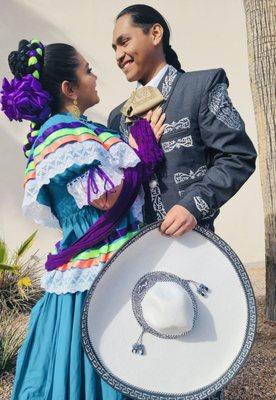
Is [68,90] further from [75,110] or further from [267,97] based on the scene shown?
[267,97]

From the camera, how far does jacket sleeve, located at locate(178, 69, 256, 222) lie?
5.90 ft

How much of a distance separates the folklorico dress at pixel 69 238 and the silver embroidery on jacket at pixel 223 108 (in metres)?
0.34

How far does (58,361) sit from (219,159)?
2.91 feet

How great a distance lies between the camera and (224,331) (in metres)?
1.69

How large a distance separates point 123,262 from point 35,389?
1.77 feet

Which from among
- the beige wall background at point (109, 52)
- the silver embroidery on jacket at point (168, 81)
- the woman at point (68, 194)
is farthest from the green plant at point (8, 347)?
the beige wall background at point (109, 52)

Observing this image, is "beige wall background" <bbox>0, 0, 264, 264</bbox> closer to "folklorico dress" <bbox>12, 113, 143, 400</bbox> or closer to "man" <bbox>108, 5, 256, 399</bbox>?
"man" <bbox>108, 5, 256, 399</bbox>

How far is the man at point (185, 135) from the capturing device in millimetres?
1807

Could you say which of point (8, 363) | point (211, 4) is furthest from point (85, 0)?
point (8, 363)

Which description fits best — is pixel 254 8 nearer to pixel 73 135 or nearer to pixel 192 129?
pixel 192 129

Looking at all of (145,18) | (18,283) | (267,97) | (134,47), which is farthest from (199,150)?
(18,283)

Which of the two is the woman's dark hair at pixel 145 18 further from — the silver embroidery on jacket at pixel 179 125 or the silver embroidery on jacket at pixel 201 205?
the silver embroidery on jacket at pixel 201 205

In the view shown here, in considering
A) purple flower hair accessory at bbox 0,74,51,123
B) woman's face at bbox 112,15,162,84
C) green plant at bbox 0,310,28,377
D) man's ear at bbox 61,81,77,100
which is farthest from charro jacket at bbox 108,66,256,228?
green plant at bbox 0,310,28,377

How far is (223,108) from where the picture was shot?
1890 mm
